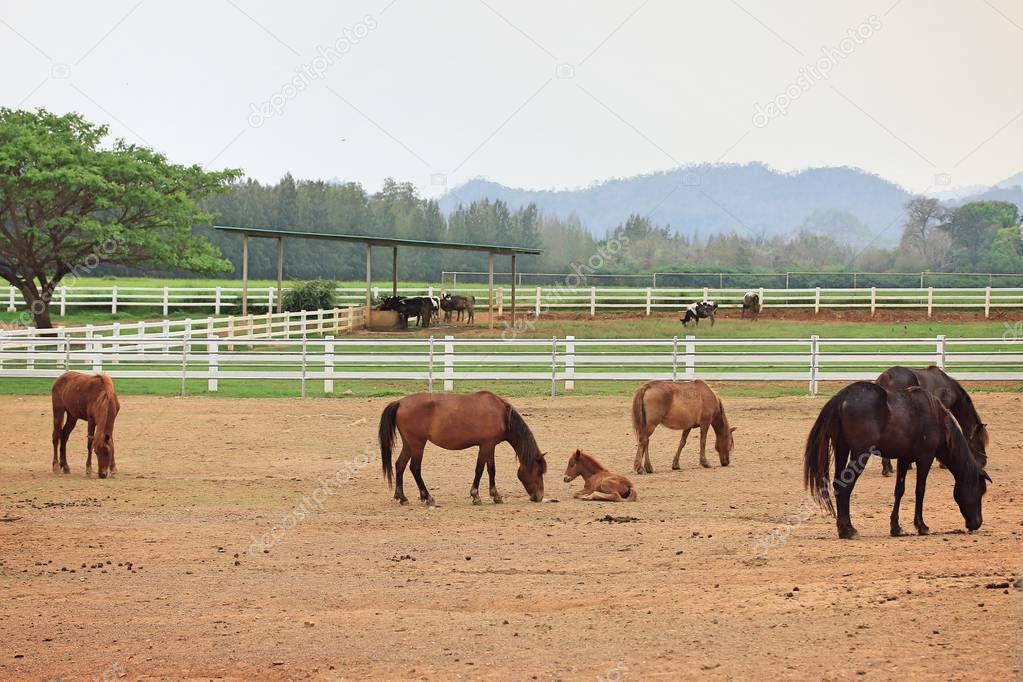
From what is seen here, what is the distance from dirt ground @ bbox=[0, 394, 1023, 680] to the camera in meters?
6.32

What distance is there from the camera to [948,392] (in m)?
12.8

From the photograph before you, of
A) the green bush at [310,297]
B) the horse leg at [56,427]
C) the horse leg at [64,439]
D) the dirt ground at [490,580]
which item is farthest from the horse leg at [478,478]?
the green bush at [310,297]

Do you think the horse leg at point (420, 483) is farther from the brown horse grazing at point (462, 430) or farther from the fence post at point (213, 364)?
the fence post at point (213, 364)

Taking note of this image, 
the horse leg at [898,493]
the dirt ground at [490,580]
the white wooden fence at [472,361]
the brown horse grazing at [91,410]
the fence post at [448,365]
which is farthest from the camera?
the fence post at [448,365]

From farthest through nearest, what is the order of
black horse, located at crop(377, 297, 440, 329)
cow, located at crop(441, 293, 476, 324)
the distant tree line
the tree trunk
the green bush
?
the distant tree line < the green bush < cow, located at crop(441, 293, 476, 324) < black horse, located at crop(377, 297, 440, 329) < the tree trunk

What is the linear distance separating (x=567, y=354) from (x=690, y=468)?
9.31m

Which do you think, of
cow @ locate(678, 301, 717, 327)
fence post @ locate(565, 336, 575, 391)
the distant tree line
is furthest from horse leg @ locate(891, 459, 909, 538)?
the distant tree line

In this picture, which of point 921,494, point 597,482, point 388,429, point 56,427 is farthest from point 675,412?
point 56,427

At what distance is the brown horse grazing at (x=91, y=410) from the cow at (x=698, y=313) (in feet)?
88.4

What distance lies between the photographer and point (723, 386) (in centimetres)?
2541

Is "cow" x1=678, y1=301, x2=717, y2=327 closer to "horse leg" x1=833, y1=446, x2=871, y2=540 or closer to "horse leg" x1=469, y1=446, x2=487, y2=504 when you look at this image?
"horse leg" x1=469, y1=446, x2=487, y2=504

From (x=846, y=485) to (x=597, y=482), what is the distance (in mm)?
3200

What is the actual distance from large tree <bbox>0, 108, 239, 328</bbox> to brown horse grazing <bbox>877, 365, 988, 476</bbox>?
26.8 meters

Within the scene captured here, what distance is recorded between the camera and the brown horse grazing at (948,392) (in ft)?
41.4
